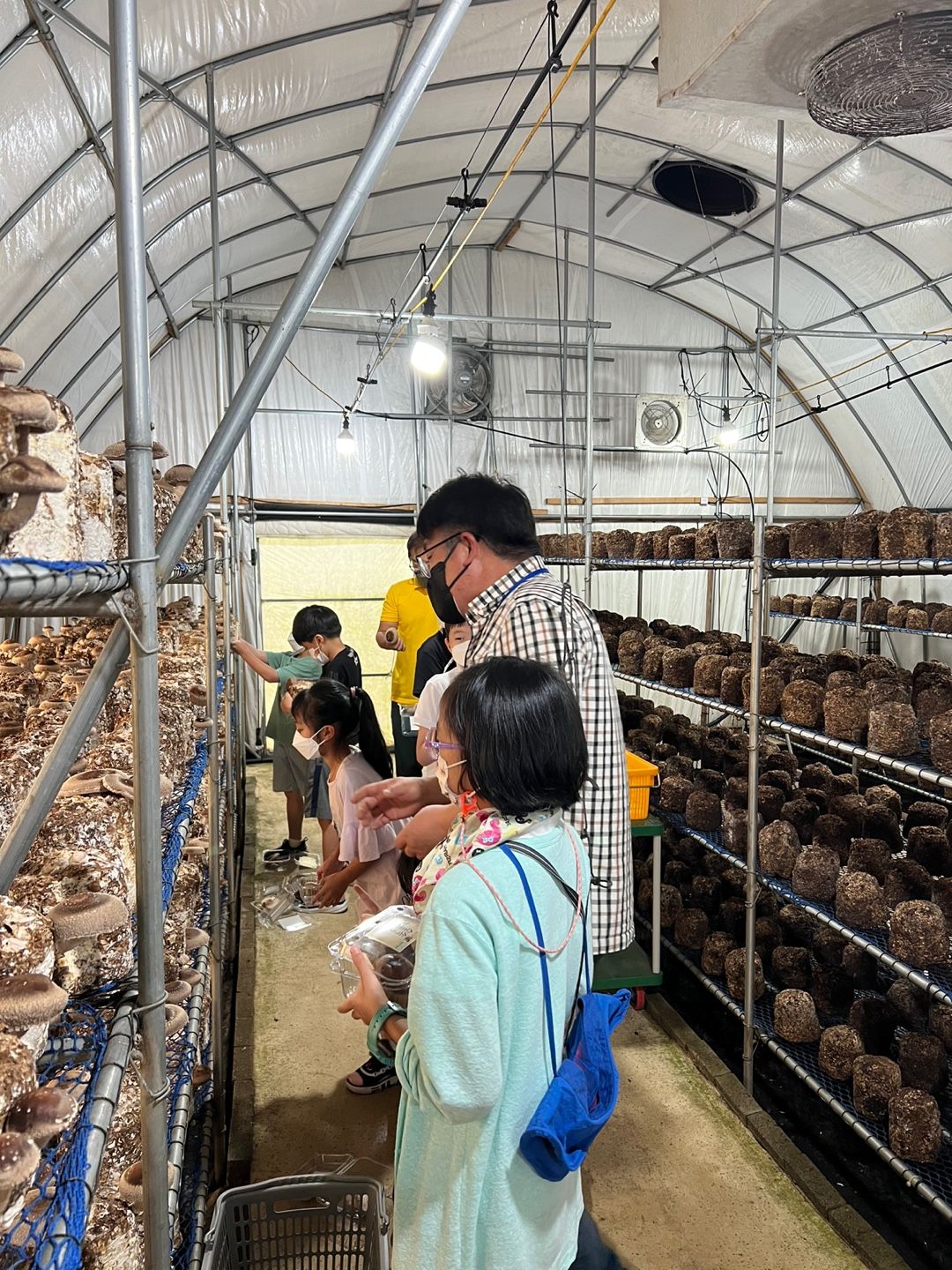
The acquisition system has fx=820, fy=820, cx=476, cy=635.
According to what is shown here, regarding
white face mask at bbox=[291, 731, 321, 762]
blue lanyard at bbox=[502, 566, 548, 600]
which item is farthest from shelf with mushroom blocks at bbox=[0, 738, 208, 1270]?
white face mask at bbox=[291, 731, 321, 762]

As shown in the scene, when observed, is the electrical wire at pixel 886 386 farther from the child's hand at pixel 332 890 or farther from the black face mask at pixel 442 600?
the child's hand at pixel 332 890

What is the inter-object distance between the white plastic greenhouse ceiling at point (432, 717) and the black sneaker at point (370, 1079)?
0.07 ft

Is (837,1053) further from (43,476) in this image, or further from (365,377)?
(365,377)

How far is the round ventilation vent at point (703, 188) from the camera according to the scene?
6.67 meters

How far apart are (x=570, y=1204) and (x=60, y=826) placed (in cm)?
113

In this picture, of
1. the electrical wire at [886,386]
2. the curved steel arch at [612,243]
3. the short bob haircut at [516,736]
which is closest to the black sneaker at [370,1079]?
the short bob haircut at [516,736]

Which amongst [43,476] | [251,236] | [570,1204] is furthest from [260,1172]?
[251,236]

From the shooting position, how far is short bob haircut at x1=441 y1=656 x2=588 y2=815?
1.36 m

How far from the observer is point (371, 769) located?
11.1 ft

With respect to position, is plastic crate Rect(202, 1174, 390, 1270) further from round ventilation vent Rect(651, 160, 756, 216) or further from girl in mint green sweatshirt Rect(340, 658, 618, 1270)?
round ventilation vent Rect(651, 160, 756, 216)

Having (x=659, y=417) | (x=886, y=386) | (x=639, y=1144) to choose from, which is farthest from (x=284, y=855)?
(x=886, y=386)

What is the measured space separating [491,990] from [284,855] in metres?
4.58

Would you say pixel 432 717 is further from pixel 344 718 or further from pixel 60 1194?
pixel 60 1194

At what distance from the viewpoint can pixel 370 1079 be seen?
316cm
